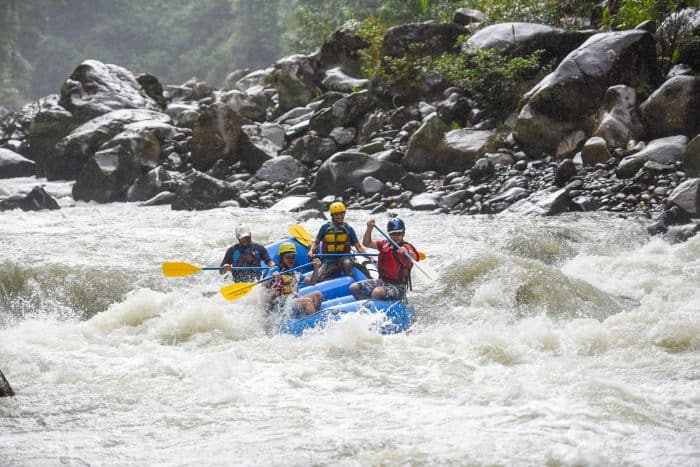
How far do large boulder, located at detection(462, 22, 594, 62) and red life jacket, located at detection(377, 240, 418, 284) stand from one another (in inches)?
273

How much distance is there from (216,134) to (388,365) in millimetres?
9593

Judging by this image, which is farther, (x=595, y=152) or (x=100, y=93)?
(x=100, y=93)

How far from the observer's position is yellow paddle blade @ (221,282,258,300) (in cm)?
646

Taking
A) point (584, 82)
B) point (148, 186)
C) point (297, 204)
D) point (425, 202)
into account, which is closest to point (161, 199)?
point (148, 186)

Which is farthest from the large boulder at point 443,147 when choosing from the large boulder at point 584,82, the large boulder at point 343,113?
the large boulder at point 343,113

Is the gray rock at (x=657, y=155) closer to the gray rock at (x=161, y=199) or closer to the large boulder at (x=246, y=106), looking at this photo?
the gray rock at (x=161, y=199)

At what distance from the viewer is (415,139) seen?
11.7 m

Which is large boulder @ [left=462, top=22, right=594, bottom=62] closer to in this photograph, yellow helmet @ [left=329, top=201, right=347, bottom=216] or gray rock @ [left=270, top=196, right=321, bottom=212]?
gray rock @ [left=270, top=196, right=321, bottom=212]

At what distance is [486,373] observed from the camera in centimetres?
476

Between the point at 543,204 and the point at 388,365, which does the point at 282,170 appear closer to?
the point at 543,204

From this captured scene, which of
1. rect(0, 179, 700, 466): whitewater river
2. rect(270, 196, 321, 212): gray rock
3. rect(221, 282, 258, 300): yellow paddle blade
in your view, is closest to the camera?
rect(0, 179, 700, 466): whitewater river

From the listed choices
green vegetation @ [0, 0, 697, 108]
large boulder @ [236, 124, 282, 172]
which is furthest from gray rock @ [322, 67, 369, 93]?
green vegetation @ [0, 0, 697, 108]

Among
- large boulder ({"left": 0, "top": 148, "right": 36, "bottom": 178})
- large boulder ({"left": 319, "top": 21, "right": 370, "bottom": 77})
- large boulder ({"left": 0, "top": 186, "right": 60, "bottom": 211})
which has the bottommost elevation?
large boulder ({"left": 0, "top": 186, "right": 60, "bottom": 211})

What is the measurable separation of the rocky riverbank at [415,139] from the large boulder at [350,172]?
0.08 feet
